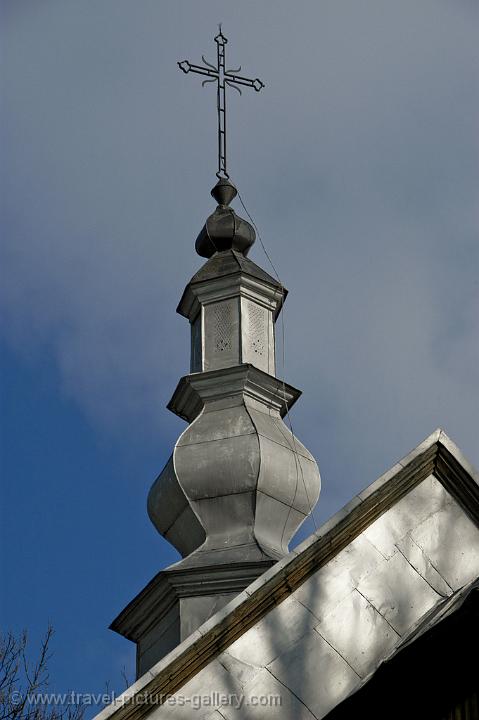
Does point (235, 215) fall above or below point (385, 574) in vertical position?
above

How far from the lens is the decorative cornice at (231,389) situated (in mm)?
15297

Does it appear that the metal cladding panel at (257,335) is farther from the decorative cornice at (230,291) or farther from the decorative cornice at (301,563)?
the decorative cornice at (301,563)

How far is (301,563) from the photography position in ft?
33.9

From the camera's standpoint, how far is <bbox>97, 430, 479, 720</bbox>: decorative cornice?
9.82 m

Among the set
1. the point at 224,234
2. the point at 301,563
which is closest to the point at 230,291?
the point at 224,234

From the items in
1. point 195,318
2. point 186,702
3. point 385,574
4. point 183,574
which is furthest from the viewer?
point 195,318

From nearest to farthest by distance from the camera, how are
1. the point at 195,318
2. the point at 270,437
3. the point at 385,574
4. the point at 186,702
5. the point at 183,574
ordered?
the point at 186,702 → the point at 385,574 → the point at 183,574 → the point at 270,437 → the point at 195,318

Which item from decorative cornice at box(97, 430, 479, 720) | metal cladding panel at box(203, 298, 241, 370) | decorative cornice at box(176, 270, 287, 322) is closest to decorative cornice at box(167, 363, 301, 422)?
metal cladding panel at box(203, 298, 241, 370)

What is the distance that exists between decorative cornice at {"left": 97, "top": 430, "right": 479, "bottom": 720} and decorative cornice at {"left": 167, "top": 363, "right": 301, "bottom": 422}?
4505 mm

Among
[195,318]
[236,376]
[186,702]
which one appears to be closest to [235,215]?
[195,318]

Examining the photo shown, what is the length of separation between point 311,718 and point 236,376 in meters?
5.77

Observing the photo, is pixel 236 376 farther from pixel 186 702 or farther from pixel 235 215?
pixel 186 702

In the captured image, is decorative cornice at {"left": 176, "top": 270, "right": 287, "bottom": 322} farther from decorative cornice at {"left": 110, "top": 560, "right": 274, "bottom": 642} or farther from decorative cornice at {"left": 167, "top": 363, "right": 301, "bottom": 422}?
decorative cornice at {"left": 110, "top": 560, "right": 274, "bottom": 642}

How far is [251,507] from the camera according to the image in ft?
46.9
